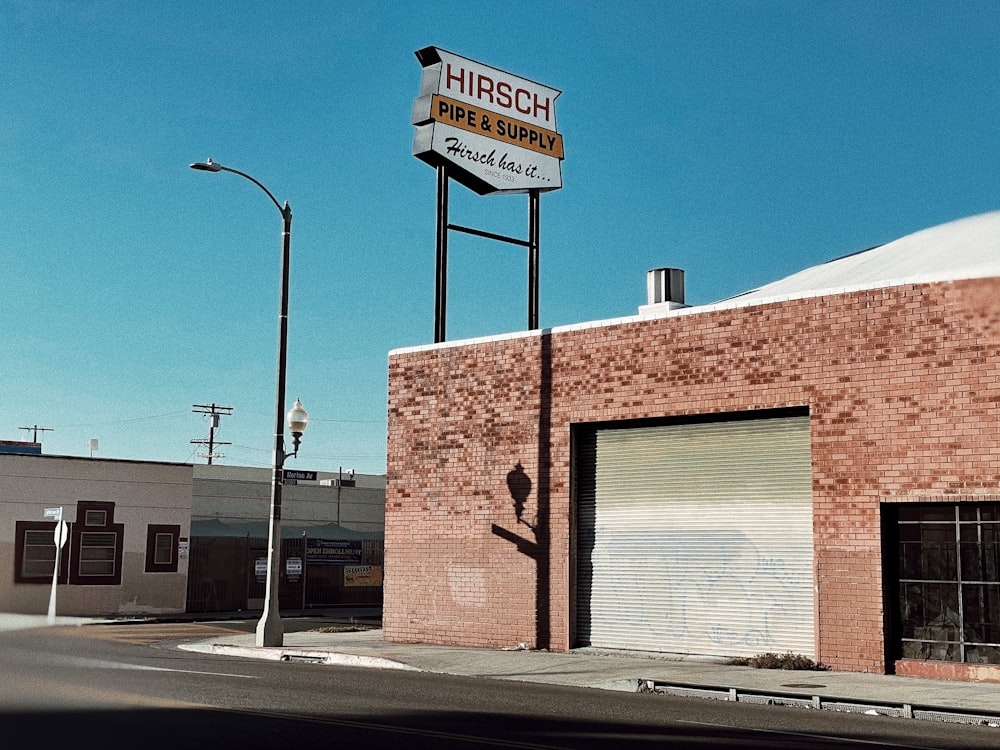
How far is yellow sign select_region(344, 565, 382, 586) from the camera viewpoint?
44.5 m

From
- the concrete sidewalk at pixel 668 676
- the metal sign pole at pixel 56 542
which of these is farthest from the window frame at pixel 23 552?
the concrete sidewalk at pixel 668 676

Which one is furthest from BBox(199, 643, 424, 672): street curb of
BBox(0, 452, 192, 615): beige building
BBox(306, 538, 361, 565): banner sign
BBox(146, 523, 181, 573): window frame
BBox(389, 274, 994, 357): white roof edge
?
BBox(306, 538, 361, 565): banner sign

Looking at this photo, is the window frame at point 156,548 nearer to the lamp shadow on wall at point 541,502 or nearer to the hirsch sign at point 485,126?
the hirsch sign at point 485,126

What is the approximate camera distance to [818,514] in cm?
1928

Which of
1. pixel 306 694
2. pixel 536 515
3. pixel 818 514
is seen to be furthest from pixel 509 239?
pixel 306 694

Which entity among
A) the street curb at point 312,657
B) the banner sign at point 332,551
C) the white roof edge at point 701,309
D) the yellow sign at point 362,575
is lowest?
the street curb at point 312,657

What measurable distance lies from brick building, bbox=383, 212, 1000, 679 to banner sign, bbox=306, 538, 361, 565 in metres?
18.5

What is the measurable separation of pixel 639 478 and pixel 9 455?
24178 millimetres

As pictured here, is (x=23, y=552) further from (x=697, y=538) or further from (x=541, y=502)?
(x=697, y=538)

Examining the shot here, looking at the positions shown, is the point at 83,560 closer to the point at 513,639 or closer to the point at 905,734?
the point at 513,639

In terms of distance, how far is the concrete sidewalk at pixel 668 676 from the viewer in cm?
1450

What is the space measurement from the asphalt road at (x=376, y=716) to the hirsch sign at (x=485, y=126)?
13.9 metres

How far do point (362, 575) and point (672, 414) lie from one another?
85.3 ft

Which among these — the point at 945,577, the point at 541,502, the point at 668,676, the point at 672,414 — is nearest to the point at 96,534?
the point at 541,502
